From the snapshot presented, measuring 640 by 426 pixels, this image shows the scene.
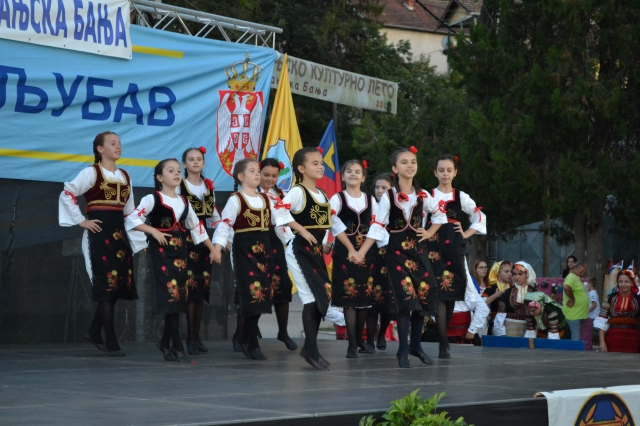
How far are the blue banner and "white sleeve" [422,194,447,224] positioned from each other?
98.8 inches

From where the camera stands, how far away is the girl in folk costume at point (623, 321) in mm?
8883

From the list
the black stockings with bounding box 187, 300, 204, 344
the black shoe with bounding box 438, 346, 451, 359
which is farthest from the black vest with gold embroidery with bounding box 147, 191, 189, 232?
the black shoe with bounding box 438, 346, 451, 359

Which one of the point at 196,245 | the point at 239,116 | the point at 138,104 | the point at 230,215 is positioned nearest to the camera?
the point at 230,215

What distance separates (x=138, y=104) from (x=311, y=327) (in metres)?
2.93

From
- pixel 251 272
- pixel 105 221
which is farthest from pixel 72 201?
pixel 251 272

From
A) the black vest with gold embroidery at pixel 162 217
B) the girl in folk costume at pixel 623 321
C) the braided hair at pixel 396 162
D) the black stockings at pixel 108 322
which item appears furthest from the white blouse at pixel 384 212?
the girl in folk costume at pixel 623 321

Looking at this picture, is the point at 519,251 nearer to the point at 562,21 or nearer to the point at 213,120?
the point at 562,21

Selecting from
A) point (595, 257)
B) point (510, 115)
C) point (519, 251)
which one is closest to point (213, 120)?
point (510, 115)

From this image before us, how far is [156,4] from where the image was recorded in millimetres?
8578

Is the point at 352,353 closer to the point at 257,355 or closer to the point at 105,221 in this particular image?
the point at 257,355

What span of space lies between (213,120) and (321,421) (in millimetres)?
5041

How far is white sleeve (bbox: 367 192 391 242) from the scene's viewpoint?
22.0 ft

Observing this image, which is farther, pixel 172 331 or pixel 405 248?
pixel 172 331

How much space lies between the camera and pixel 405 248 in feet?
22.2
